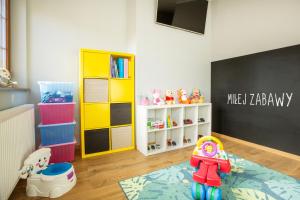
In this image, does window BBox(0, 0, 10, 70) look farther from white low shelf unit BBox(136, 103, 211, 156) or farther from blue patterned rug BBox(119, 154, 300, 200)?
blue patterned rug BBox(119, 154, 300, 200)

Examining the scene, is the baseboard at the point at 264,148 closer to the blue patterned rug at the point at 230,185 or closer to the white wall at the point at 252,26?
the blue patterned rug at the point at 230,185

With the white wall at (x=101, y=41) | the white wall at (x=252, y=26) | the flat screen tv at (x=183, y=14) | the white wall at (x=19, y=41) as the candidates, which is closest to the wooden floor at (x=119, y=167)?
the white wall at (x=101, y=41)

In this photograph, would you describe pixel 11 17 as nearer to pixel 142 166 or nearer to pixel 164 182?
pixel 142 166

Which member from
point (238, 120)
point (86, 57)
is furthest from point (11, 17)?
point (238, 120)

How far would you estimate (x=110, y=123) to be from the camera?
2549 millimetres

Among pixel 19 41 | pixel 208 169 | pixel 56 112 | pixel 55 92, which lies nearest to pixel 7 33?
pixel 19 41

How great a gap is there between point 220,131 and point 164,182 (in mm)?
2126

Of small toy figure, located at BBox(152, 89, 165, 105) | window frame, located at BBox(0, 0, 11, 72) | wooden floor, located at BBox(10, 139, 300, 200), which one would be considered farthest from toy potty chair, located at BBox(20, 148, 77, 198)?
small toy figure, located at BBox(152, 89, 165, 105)

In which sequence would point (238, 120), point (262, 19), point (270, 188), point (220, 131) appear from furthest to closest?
point (220, 131) < point (238, 120) < point (262, 19) < point (270, 188)

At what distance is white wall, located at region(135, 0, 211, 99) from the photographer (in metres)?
2.75

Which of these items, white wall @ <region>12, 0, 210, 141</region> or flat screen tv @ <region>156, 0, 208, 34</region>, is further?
flat screen tv @ <region>156, 0, 208, 34</region>

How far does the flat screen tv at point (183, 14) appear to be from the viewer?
2832 mm

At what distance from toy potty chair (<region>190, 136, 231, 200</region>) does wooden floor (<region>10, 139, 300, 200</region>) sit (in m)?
0.67

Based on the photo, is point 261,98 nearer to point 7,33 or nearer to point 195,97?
point 195,97
